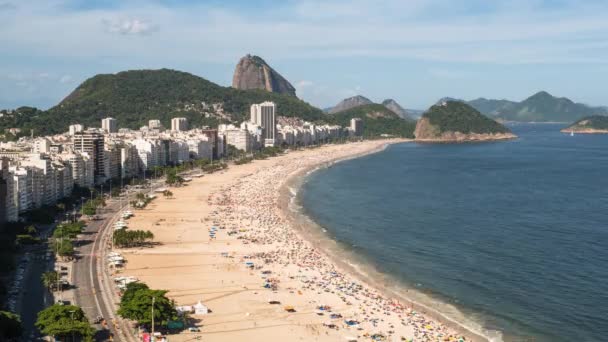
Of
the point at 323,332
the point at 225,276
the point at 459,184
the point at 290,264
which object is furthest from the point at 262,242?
the point at 459,184

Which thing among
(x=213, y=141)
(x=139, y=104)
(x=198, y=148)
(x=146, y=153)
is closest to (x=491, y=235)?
(x=146, y=153)

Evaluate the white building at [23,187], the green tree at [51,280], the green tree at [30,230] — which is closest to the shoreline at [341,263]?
the green tree at [51,280]

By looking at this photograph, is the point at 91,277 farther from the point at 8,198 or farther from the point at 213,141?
the point at 213,141

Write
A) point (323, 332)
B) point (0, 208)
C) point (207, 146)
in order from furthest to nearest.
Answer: point (207, 146), point (0, 208), point (323, 332)

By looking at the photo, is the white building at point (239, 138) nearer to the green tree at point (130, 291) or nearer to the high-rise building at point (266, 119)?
the high-rise building at point (266, 119)

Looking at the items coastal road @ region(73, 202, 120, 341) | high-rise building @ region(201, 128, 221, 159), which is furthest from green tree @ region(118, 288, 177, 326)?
high-rise building @ region(201, 128, 221, 159)

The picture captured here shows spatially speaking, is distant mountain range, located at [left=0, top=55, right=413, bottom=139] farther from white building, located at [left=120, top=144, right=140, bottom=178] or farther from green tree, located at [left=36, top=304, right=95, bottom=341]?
green tree, located at [left=36, top=304, right=95, bottom=341]

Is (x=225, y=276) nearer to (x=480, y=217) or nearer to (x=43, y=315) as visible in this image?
(x=43, y=315)
